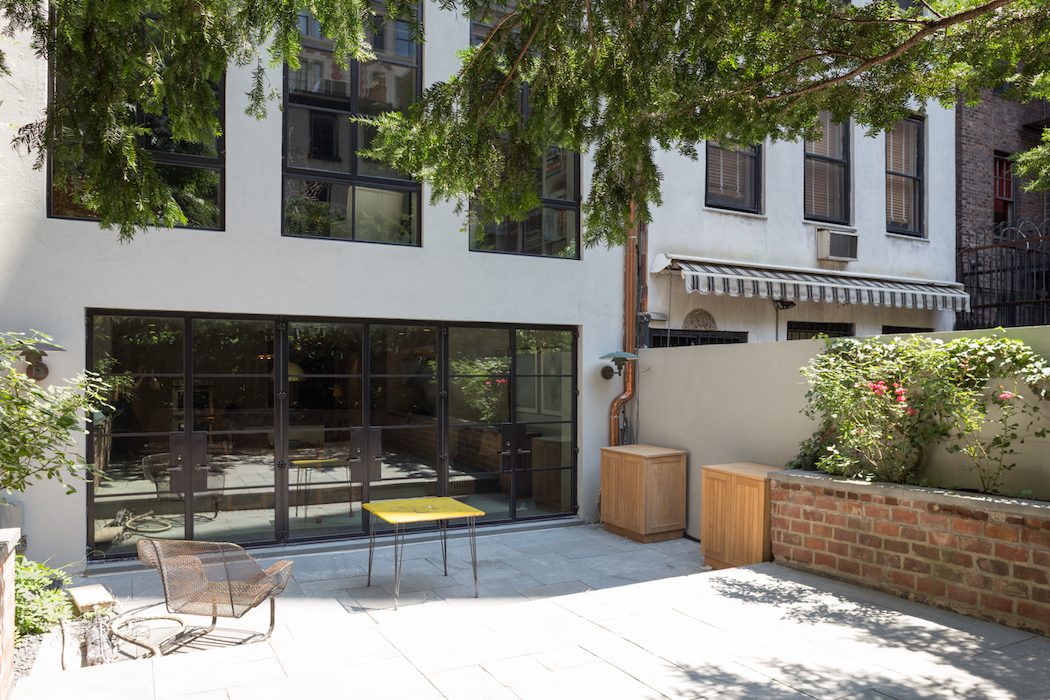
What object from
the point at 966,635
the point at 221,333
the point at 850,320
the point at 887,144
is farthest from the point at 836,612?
the point at 887,144

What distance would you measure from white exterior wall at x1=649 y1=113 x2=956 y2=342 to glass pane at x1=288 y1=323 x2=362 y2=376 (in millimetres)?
3779

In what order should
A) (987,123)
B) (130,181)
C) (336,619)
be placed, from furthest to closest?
(987,123) < (336,619) < (130,181)

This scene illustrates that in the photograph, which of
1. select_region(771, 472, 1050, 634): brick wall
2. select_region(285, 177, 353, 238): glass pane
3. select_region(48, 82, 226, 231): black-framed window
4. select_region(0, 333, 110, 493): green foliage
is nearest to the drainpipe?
select_region(771, 472, 1050, 634): brick wall

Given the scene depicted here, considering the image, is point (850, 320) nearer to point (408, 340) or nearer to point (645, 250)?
point (645, 250)

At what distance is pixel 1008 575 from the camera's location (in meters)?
4.96

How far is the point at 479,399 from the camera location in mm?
8898

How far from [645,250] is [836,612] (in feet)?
17.5

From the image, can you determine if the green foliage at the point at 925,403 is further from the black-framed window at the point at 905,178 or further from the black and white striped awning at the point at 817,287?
the black-framed window at the point at 905,178

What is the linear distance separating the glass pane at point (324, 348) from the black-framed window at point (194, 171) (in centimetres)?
131

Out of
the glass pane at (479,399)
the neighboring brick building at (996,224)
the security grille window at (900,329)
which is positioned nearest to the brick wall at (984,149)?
the neighboring brick building at (996,224)

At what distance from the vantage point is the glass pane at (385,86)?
829 centimetres

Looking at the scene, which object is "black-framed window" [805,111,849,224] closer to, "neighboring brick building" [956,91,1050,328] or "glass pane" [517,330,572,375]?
"neighboring brick building" [956,91,1050,328]

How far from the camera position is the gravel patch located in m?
4.59

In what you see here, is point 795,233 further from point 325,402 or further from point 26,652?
point 26,652
